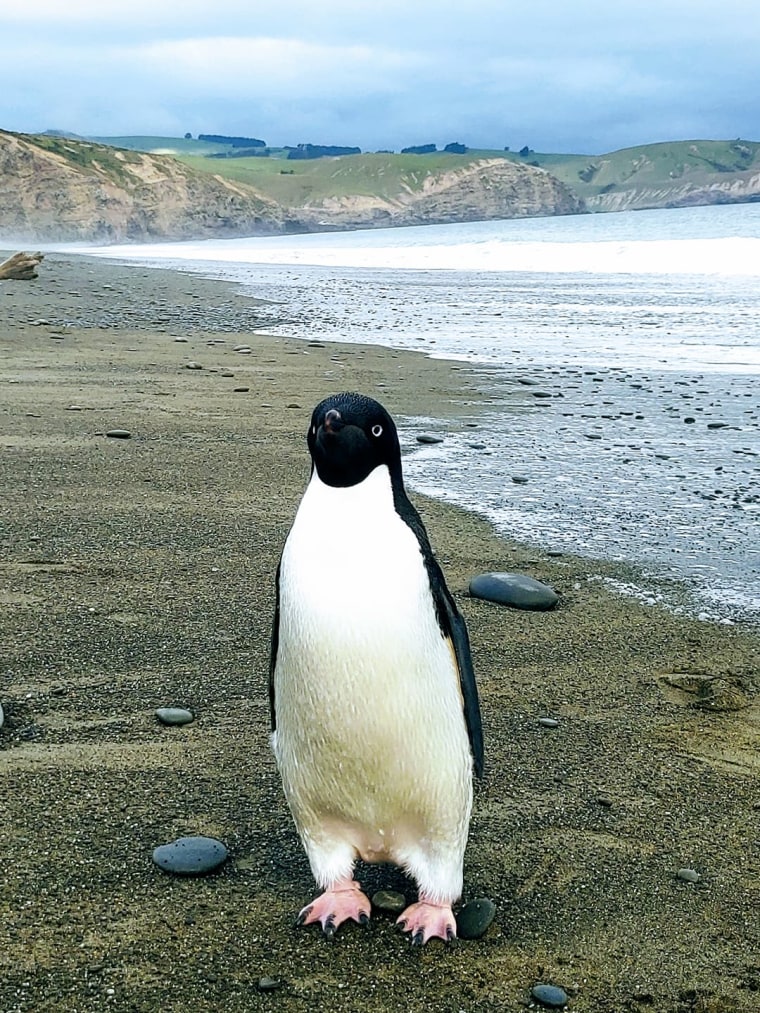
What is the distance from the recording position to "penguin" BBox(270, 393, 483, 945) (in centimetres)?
281

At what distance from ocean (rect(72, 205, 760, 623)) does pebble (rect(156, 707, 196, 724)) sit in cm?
243

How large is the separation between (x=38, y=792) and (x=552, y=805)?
57.0 inches

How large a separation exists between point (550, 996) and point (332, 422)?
1339 mm

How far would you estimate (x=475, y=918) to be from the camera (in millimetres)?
2943

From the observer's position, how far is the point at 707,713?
4285 millimetres

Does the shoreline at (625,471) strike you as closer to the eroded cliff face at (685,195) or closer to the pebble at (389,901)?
the pebble at (389,901)

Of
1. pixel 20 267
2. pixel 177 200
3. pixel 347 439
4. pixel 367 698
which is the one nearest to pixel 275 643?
pixel 367 698

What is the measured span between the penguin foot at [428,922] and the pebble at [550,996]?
0.28 meters

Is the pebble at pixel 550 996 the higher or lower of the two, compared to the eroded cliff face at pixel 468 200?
lower

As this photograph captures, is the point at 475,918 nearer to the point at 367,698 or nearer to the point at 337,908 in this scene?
the point at 337,908

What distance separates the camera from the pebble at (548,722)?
4.06m

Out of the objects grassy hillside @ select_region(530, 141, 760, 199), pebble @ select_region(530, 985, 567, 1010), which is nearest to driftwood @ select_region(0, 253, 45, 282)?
pebble @ select_region(530, 985, 567, 1010)

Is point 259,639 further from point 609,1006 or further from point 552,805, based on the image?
point 609,1006

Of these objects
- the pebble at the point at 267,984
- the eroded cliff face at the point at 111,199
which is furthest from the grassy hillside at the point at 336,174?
the pebble at the point at 267,984
